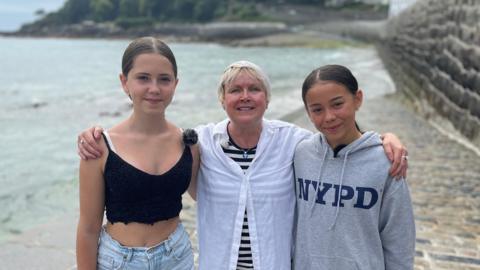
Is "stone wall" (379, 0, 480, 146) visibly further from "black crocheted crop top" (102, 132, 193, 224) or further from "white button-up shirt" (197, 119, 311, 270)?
"black crocheted crop top" (102, 132, 193, 224)

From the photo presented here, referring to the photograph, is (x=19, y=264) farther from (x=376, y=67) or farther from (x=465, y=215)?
(x=376, y=67)

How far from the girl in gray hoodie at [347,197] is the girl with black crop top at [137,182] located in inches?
23.8

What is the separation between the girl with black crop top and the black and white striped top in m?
0.22

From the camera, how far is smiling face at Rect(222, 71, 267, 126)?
2.16 metres

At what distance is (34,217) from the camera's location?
245 inches

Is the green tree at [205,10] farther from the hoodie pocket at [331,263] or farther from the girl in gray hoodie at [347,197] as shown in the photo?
the hoodie pocket at [331,263]

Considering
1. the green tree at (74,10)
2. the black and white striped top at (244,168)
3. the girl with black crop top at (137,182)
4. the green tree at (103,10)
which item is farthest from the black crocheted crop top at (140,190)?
the green tree at (74,10)

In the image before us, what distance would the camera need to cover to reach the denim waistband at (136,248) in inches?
81.5

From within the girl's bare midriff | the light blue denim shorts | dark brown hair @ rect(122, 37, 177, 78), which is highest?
dark brown hair @ rect(122, 37, 177, 78)

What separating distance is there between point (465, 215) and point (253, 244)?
10.6 ft

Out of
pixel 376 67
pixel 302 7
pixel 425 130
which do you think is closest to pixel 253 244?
pixel 425 130

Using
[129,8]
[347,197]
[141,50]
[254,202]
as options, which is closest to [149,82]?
[141,50]

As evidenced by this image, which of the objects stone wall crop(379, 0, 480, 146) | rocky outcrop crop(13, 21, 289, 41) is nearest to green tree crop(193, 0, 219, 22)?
rocky outcrop crop(13, 21, 289, 41)

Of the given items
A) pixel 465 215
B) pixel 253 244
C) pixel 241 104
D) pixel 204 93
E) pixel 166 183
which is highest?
pixel 241 104
